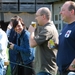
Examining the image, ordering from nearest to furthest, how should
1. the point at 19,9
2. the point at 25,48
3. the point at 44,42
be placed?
the point at 44,42 → the point at 25,48 → the point at 19,9

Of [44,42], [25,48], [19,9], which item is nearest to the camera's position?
[44,42]

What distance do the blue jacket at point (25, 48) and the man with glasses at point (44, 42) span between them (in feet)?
3.12

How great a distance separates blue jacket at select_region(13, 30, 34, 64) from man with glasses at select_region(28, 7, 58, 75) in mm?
952

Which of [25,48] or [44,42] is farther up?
[44,42]

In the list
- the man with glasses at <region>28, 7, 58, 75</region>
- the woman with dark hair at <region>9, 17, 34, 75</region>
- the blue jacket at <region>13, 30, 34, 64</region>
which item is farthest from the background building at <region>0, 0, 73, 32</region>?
the man with glasses at <region>28, 7, 58, 75</region>

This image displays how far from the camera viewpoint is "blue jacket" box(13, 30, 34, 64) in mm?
5988

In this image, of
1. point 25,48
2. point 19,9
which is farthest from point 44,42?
point 19,9

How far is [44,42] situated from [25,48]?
3.89ft

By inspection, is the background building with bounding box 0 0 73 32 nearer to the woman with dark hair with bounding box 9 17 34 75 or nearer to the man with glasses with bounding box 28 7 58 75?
the woman with dark hair with bounding box 9 17 34 75

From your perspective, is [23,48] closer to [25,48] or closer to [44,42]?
[25,48]

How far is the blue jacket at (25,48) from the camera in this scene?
236 inches

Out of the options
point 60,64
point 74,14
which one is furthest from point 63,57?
point 74,14

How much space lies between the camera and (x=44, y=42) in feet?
16.0

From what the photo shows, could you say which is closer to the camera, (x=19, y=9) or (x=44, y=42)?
(x=44, y=42)
